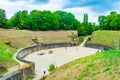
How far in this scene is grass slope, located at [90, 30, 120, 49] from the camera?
4006 inches

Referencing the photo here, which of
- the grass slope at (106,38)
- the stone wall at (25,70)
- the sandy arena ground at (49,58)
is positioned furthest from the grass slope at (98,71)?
the grass slope at (106,38)

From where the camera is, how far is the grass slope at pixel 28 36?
9488cm

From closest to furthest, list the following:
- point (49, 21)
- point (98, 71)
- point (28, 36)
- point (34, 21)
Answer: point (98, 71) → point (28, 36) → point (34, 21) → point (49, 21)

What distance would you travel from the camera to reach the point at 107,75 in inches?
1076

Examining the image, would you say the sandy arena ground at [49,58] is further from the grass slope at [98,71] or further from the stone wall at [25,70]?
the grass slope at [98,71]

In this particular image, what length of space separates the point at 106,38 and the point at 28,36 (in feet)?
95.7

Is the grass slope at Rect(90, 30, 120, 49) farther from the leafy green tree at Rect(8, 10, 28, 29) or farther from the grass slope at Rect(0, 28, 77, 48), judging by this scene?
the leafy green tree at Rect(8, 10, 28, 29)

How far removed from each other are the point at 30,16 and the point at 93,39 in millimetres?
28222

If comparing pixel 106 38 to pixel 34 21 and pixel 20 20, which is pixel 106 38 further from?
pixel 20 20

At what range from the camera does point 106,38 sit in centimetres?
10912

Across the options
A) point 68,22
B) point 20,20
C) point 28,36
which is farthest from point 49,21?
point 28,36

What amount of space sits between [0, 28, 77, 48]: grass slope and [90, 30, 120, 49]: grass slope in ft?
37.0

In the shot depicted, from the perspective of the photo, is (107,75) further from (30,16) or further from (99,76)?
(30,16)

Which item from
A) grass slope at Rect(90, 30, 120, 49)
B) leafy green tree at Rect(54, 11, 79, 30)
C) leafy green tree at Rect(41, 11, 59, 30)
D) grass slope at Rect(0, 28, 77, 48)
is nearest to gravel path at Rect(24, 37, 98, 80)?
grass slope at Rect(0, 28, 77, 48)
